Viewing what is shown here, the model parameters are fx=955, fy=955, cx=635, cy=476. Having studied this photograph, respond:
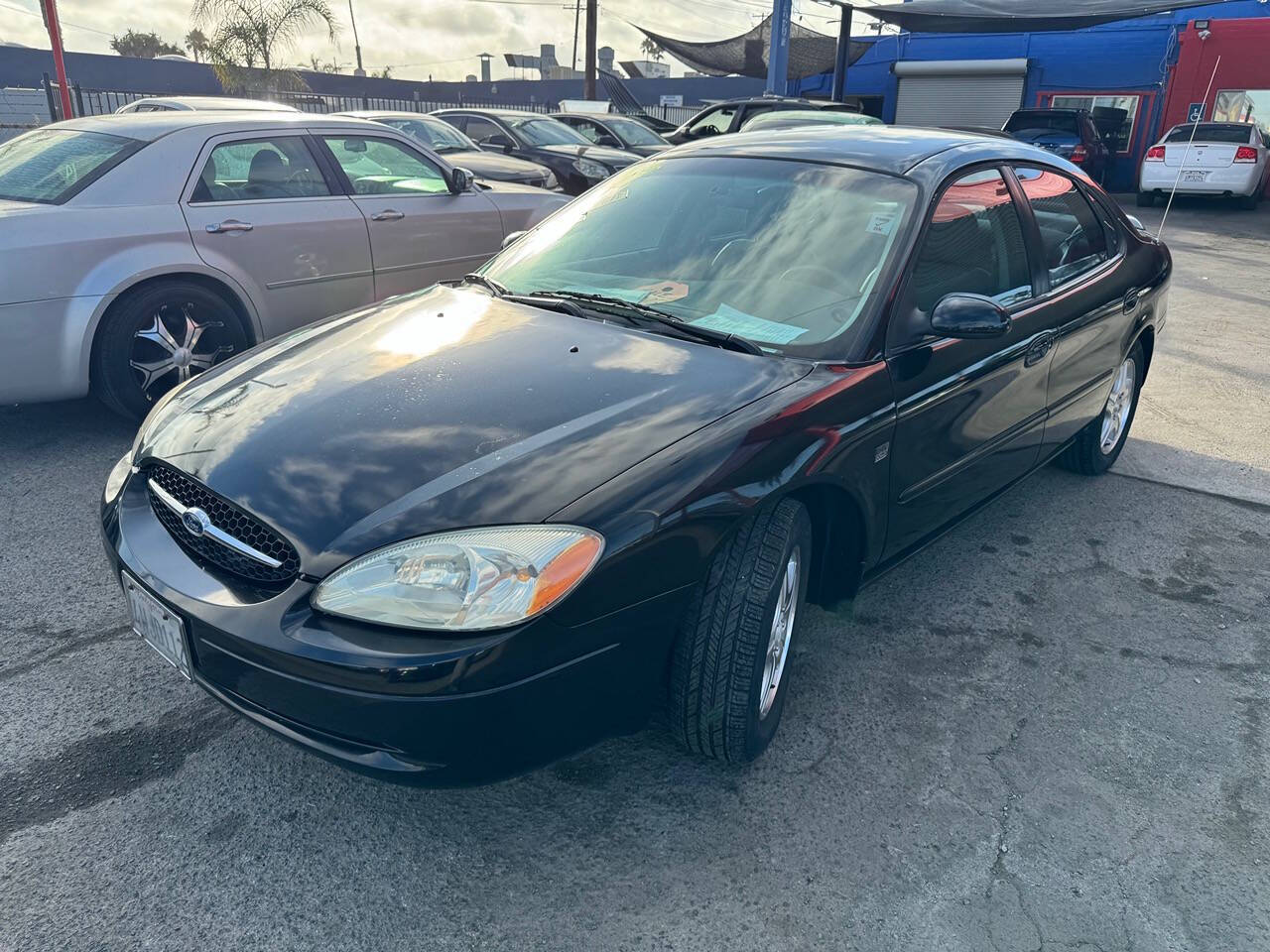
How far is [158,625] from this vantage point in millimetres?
2223

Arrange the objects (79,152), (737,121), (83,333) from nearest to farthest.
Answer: (83,333)
(79,152)
(737,121)

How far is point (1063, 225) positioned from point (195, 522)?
10.9ft

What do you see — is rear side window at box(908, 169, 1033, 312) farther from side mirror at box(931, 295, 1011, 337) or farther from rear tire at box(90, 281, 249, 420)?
rear tire at box(90, 281, 249, 420)

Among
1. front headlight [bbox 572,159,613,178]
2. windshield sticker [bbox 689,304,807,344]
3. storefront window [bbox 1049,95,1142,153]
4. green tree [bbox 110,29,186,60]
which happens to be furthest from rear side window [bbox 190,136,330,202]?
green tree [bbox 110,29,186,60]

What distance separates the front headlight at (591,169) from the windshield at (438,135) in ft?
4.22

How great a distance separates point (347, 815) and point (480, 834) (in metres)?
0.33

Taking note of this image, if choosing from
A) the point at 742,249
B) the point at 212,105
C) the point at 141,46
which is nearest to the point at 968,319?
the point at 742,249

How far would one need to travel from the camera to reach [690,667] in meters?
2.22

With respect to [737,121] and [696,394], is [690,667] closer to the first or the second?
[696,394]

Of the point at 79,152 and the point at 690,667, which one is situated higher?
the point at 79,152

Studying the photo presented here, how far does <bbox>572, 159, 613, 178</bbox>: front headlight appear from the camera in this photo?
10.6 meters

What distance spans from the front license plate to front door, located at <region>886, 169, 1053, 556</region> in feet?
6.24

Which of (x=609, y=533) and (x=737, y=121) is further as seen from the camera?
(x=737, y=121)

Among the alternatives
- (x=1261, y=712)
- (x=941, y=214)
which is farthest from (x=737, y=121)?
(x=1261, y=712)
